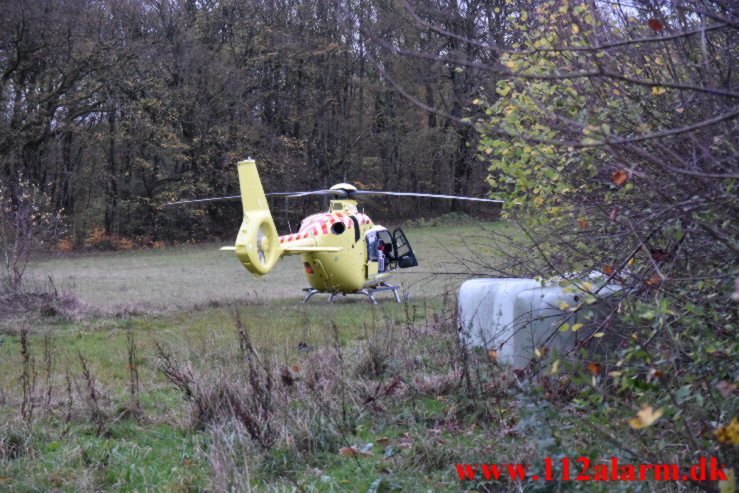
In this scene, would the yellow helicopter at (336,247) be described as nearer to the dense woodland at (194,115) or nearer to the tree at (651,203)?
the tree at (651,203)

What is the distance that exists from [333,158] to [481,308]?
109 feet

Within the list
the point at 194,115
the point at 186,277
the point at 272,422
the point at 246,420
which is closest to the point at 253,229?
the point at 272,422

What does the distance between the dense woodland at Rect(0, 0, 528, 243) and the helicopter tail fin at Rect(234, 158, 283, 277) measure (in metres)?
18.8

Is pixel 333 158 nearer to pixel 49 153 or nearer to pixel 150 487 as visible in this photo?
pixel 49 153

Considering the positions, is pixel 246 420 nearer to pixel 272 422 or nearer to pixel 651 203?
pixel 272 422

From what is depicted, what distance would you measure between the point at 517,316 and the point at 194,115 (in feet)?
105

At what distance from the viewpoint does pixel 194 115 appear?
117ft

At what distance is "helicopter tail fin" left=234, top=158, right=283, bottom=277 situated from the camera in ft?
37.8

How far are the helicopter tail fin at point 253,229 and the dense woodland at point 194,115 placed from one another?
18.8 meters

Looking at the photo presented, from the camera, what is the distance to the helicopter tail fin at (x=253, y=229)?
37.8 ft

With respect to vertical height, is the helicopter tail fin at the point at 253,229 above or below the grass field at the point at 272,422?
Result: above

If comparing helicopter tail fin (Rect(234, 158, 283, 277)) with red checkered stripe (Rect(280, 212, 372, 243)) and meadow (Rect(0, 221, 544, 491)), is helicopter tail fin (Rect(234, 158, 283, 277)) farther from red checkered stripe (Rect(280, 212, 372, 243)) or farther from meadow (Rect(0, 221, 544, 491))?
meadow (Rect(0, 221, 544, 491))

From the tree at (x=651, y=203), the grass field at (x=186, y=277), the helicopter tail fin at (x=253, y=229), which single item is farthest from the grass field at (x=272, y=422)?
the helicopter tail fin at (x=253, y=229)

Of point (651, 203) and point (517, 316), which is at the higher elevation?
point (651, 203)
